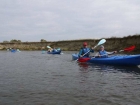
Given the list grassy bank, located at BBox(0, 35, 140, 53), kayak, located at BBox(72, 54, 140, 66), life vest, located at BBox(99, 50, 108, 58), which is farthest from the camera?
grassy bank, located at BBox(0, 35, 140, 53)

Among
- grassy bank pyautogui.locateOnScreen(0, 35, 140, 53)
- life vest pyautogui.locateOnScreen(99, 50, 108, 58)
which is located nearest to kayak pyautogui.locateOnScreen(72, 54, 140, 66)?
life vest pyautogui.locateOnScreen(99, 50, 108, 58)

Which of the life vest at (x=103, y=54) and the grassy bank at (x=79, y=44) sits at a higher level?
the grassy bank at (x=79, y=44)

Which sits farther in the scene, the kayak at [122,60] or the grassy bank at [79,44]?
the grassy bank at [79,44]

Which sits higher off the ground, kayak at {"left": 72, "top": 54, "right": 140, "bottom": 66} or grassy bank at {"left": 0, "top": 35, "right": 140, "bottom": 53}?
grassy bank at {"left": 0, "top": 35, "right": 140, "bottom": 53}

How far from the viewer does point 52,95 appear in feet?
24.1

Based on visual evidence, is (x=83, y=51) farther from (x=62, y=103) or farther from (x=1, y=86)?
(x=62, y=103)

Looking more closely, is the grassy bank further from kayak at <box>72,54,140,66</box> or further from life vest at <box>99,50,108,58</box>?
kayak at <box>72,54,140,66</box>

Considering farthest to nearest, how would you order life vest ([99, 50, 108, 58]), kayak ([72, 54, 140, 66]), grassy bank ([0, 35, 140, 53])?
grassy bank ([0, 35, 140, 53]) < life vest ([99, 50, 108, 58]) < kayak ([72, 54, 140, 66])

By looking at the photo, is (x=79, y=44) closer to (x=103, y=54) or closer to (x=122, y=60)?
(x=103, y=54)

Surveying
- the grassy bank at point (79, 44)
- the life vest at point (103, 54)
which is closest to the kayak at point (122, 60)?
the life vest at point (103, 54)

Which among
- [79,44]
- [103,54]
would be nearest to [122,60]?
[103,54]

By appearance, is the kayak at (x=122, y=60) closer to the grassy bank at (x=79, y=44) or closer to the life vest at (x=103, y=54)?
the life vest at (x=103, y=54)

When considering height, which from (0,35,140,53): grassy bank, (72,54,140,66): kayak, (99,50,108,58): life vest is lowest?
(72,54,140,66): kayak

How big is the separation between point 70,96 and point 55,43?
60565mm
